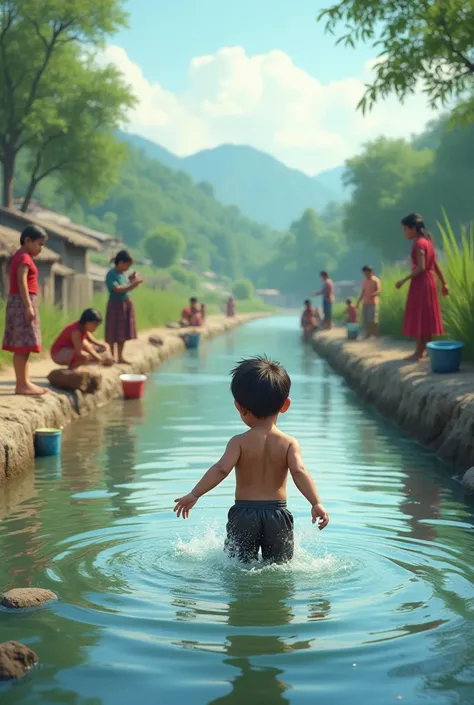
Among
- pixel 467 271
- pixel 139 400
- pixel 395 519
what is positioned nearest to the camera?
pixel 395 519

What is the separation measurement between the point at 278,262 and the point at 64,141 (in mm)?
98048

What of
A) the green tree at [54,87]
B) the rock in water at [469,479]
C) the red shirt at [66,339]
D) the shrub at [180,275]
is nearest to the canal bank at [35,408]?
the red shirt at [66,339]

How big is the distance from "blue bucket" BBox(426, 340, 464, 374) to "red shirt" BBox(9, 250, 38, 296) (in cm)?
474

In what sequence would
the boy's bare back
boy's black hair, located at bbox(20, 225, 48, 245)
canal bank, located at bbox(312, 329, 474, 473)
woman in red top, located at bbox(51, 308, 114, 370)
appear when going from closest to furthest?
the boy's bare back
canal bank, located at bbox(312, 329, 474, 473)
boy's black hair, located at bbox(20, 225, 48, 245)
woman in red top, located at bbox(51, 308, 114, 370)

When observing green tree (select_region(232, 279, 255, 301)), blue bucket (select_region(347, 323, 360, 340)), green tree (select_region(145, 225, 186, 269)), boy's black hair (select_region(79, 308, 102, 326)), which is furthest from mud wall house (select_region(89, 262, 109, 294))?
green tree (select_region(145, 225, 186, 269))

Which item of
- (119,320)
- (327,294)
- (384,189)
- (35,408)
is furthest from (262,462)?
(384,189)

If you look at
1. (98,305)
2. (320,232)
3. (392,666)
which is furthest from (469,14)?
(320,232)

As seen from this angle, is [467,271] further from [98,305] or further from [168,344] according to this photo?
[98,305]

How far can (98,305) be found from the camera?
2773cm

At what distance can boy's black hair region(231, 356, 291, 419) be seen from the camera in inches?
216

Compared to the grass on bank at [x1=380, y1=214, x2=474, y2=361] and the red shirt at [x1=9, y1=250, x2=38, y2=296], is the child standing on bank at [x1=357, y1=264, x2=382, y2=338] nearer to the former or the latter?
the grass on bank at [x1=380, y1=214, x2=474, y2=361]

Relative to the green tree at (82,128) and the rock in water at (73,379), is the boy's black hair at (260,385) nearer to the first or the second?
the rock in water at (73,379)

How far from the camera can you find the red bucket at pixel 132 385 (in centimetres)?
1455

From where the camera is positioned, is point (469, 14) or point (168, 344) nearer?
point (469, 14)
